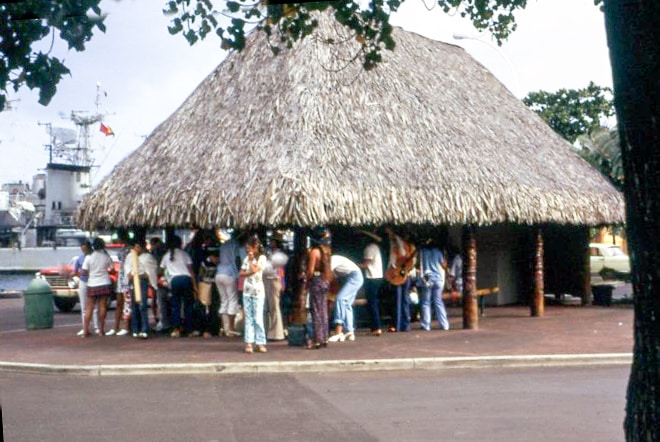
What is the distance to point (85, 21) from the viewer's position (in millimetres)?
7969

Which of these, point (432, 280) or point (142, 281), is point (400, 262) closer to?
point (432, 280)

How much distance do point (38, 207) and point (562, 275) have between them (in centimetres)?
3752

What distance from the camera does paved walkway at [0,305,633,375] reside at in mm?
14070

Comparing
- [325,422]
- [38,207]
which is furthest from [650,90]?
[38,207]

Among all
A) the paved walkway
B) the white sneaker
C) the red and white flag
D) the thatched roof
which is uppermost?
the red and white flag

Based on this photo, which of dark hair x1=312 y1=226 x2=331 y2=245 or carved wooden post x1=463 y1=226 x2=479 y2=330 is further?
carved wooden post x1=463 y1=226 x2=479 y2=330

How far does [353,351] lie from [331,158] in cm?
356

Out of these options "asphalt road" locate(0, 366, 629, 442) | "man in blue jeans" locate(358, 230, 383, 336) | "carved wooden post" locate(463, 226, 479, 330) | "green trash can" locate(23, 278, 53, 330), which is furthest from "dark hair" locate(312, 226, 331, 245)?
"green trash can" locate(23, 278, 53, 330)

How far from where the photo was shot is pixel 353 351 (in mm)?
15414

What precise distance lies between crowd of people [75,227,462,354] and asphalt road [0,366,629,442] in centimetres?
332

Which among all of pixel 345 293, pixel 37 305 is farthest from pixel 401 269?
pixel 37 305

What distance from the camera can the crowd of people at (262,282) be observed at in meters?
16.7

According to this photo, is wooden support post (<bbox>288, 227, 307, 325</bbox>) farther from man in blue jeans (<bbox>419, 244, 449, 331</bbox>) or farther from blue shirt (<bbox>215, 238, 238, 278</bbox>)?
man in blue jeans (<bbox>419, 244, 449, 331</bbox>)

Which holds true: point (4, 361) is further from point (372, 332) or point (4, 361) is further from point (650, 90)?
point (650, 90)
